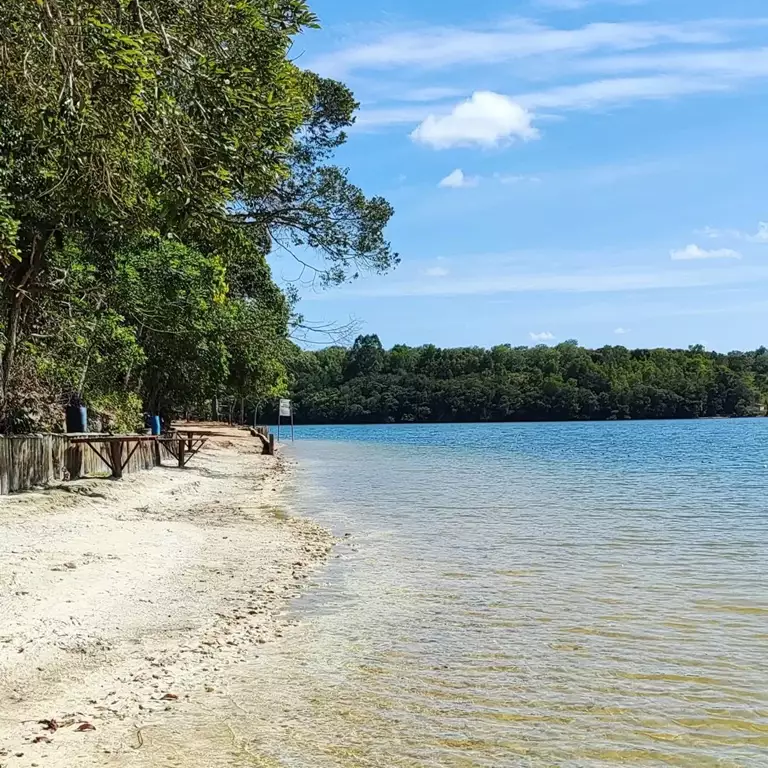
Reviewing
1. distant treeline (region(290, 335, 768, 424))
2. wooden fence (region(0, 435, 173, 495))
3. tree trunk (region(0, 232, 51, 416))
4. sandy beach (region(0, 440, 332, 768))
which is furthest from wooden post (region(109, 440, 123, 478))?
distant treeline (region(290, 335, 768, 424))

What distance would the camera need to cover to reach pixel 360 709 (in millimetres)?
5289

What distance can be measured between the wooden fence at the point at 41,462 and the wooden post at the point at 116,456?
0.43m

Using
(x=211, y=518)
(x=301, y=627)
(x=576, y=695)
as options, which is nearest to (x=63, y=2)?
(x=301, y=627)

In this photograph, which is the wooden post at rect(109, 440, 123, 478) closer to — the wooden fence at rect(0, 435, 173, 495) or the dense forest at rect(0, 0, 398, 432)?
the wooden fence at rect(0, 435, 173, 495)

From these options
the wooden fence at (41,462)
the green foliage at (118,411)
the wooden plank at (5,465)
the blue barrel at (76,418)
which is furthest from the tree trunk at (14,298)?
the green foliage at (118,411)

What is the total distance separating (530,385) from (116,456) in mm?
117025

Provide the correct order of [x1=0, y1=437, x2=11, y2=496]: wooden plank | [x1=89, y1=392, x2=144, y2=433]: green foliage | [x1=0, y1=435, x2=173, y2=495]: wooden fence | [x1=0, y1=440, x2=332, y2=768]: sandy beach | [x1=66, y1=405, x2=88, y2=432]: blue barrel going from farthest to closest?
1. [x1=89, y1=392, x2=144, y2=433]: green foliage
2. [x1=66, y1=405, x2=88, y2=432]: blue barrel
3. [x1=0, y1=435, x2=173, y2=495]: wooden fence
4. [x1=0, y1=437, x2=11, y2=496]: wooden plank
5. [x1=0, y1=440, x2=332, y2=768]: sandy beach

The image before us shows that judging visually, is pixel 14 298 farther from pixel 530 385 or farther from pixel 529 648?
pixel 530 385

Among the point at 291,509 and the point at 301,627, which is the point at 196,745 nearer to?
the point at 301,627

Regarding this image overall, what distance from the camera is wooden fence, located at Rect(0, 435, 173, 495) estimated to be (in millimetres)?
13219

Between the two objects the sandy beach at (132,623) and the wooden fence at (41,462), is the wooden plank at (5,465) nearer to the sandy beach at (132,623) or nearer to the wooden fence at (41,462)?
the wooden fence at (41,462)

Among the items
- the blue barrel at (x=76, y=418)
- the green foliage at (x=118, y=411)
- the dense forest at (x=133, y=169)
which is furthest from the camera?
the green foliage at (x=118, y=411)

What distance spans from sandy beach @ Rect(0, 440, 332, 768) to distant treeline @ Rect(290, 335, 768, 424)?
102719 millimetres

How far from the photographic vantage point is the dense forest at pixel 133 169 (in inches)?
228
